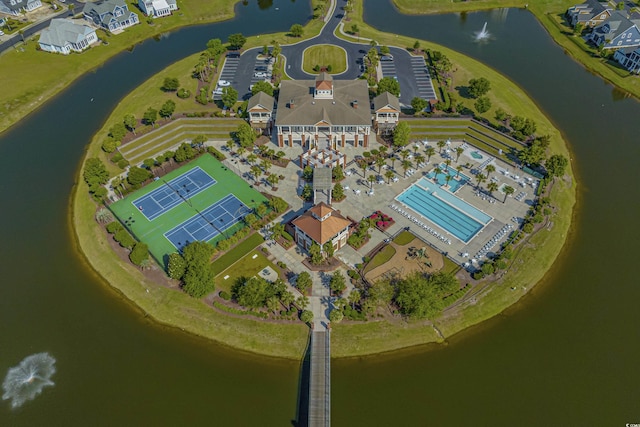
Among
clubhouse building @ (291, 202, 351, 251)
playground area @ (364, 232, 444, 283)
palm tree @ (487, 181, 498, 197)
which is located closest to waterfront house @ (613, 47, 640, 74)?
palm tree @ (487, 181, 498, 197)

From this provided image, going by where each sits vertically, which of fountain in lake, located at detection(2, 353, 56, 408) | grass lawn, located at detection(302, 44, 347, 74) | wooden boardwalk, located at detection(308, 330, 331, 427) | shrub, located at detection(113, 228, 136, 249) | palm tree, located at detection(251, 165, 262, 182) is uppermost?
grass lawn, located at detection(302, 44, 347, 74)

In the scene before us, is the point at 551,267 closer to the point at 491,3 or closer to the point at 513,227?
the point at 513,227

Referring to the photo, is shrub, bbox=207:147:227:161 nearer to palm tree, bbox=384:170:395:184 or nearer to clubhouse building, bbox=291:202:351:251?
clubhouse building, bbox=291:202:351:251

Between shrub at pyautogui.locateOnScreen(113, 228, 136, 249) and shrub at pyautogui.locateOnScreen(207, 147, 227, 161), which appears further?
shrub at pyautogui.locateOnScreen(207, 147, 227, 161)

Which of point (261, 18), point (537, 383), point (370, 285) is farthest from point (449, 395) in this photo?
point (261, 18)

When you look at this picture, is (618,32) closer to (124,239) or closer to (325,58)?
(325,58)

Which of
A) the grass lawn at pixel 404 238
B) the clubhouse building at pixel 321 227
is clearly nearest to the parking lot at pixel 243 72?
the clubhouse building at pixel 321 227

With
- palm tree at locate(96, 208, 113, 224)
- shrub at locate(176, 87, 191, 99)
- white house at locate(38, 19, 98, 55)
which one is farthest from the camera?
white house at locate(38, 19, 98, 55)
